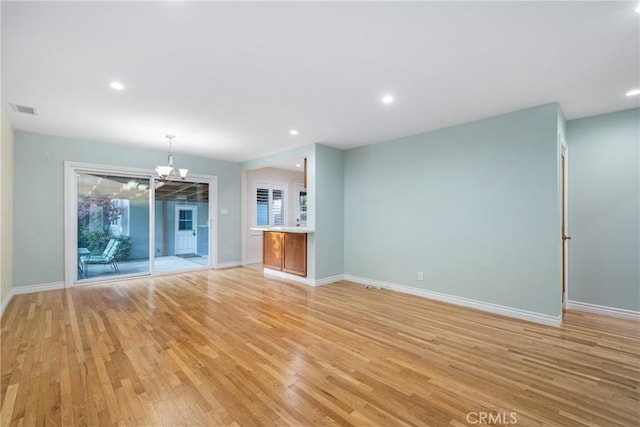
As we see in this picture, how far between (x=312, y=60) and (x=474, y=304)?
3741mm

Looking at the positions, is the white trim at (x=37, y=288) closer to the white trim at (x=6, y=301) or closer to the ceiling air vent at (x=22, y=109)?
the white trim at (x=6, y=301)

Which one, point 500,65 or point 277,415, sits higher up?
point 500,65

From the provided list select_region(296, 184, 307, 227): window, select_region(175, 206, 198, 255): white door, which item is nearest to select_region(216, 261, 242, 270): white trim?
select_region(175, 206, 198, 255): white door

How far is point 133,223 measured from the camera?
572cm

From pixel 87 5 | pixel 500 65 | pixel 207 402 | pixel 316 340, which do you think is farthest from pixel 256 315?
pixel 500 65

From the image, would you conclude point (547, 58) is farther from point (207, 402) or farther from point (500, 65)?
point (207, 402)

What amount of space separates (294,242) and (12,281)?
4470mm

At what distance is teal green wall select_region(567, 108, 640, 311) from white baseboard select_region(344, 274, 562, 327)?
969mm

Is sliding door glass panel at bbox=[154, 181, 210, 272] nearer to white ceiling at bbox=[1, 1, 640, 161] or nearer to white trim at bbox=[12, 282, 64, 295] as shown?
white trim at bbox=[12, 282, 64, 295]

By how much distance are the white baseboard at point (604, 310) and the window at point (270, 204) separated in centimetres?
647

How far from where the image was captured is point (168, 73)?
8.69ft

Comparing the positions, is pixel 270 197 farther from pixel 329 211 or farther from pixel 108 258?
pixel 108 258

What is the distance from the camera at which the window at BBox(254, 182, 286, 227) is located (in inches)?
308

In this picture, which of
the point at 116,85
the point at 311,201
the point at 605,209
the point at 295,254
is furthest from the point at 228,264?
the point at 605,209
